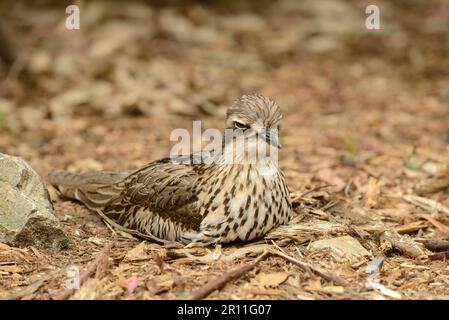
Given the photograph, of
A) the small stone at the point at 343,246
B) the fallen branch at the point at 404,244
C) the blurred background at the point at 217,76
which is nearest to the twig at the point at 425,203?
the blurred background at the point at 217,76

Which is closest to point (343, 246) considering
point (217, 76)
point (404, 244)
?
point (404, 244)

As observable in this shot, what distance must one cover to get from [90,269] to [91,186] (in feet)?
5.41

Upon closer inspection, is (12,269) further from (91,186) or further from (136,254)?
(91,186)

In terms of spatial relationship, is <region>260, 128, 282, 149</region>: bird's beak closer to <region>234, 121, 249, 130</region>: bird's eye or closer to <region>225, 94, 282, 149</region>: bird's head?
<region>225, 94, 282, 149</region>: bird's head

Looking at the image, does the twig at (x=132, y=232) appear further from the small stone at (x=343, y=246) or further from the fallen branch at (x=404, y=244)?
the fallen branch at (x=404, y=244)

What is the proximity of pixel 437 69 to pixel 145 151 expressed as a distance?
15.7 ft

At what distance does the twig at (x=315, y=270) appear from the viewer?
4824 millimetres

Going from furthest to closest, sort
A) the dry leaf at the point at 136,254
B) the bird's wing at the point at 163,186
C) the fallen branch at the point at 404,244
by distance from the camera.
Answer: the bird's wing at the point at 163,186, the fallen branch at the point at 404,244, the dry leaf at the point at 136,254

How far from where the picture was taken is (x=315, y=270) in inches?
194

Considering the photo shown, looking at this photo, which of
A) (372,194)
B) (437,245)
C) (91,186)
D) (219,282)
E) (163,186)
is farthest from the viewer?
(372,194)

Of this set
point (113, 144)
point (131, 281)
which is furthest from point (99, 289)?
point (113, 144)

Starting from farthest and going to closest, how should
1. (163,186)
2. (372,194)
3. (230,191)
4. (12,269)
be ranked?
(372,194)
(163,186)
(230,191)
(12,269)

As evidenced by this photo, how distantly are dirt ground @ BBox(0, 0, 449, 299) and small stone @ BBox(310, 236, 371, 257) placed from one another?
5 centimetres

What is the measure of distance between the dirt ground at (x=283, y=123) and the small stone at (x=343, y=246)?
0.05 meters
